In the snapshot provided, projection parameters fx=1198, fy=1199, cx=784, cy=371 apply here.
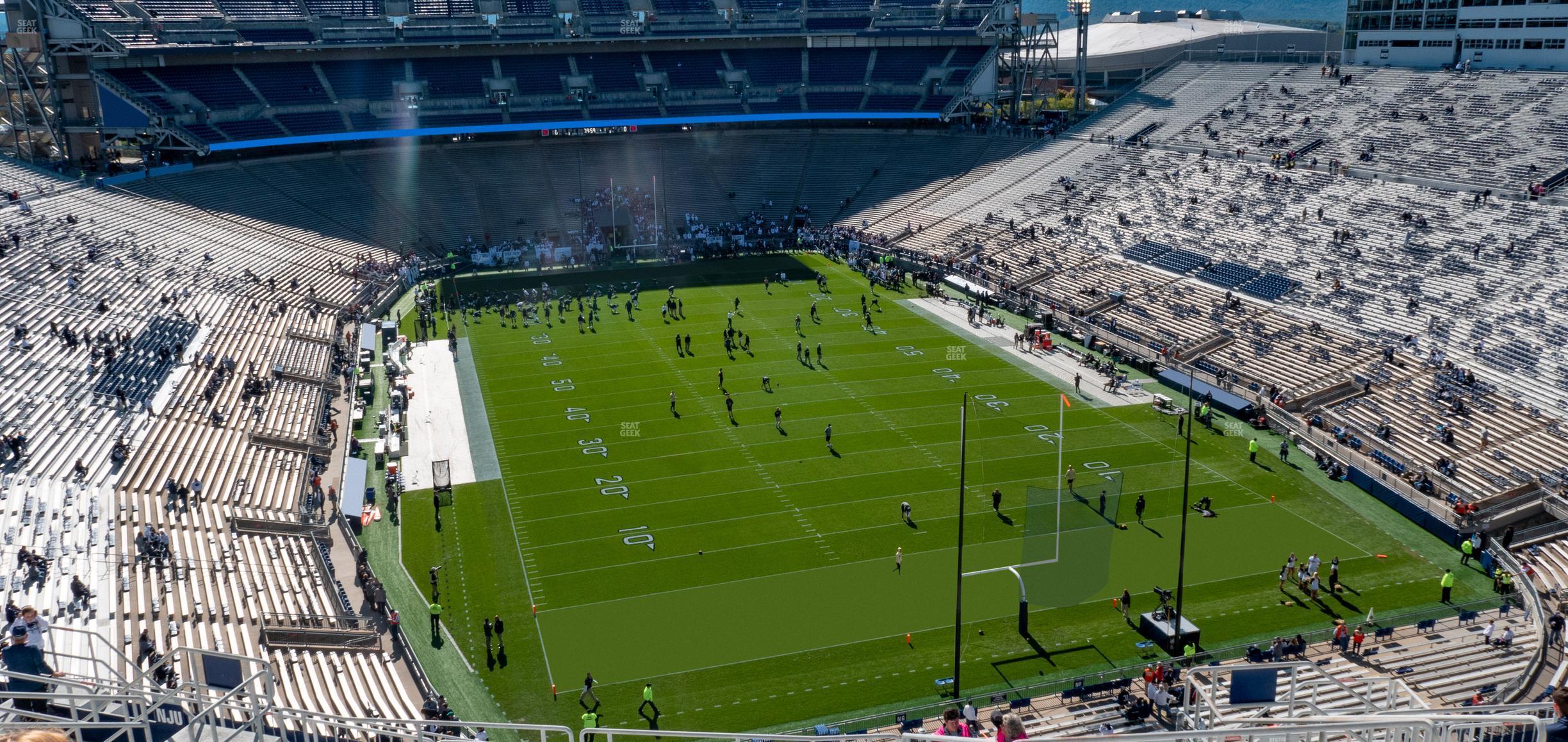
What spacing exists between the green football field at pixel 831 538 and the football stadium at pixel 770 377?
0.46 ft

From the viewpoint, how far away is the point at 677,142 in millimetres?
67500

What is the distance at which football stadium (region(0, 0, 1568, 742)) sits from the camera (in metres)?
19.8

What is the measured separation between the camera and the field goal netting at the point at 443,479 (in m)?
28.1

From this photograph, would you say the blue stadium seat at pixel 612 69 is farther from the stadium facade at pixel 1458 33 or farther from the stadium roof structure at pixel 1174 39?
the stadium facade at pixel 1458 33

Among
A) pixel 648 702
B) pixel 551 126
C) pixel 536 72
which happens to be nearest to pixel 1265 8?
pixel 536 72

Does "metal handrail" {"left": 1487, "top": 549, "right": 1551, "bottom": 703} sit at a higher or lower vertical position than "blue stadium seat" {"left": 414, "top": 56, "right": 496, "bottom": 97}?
lower

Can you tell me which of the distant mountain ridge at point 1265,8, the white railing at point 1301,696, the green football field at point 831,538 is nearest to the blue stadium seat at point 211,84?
the green football field at point 831,538

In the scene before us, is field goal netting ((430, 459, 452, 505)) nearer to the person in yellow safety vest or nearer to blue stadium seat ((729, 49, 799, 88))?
the person in yellow safety vest

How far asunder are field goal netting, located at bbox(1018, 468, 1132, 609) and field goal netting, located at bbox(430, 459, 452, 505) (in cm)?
1331

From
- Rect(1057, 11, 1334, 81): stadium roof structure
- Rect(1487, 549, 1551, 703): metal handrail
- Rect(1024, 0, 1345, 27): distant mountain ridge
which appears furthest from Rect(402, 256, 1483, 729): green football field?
Rect(1024, 0, 1345, 27): distant mountain ridge

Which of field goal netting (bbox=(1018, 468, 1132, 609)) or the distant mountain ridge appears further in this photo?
the distant mountain ridge

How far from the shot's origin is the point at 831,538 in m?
25.6

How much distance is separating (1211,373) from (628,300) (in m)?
22.0

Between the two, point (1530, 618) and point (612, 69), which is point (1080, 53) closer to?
point (612, 69)
